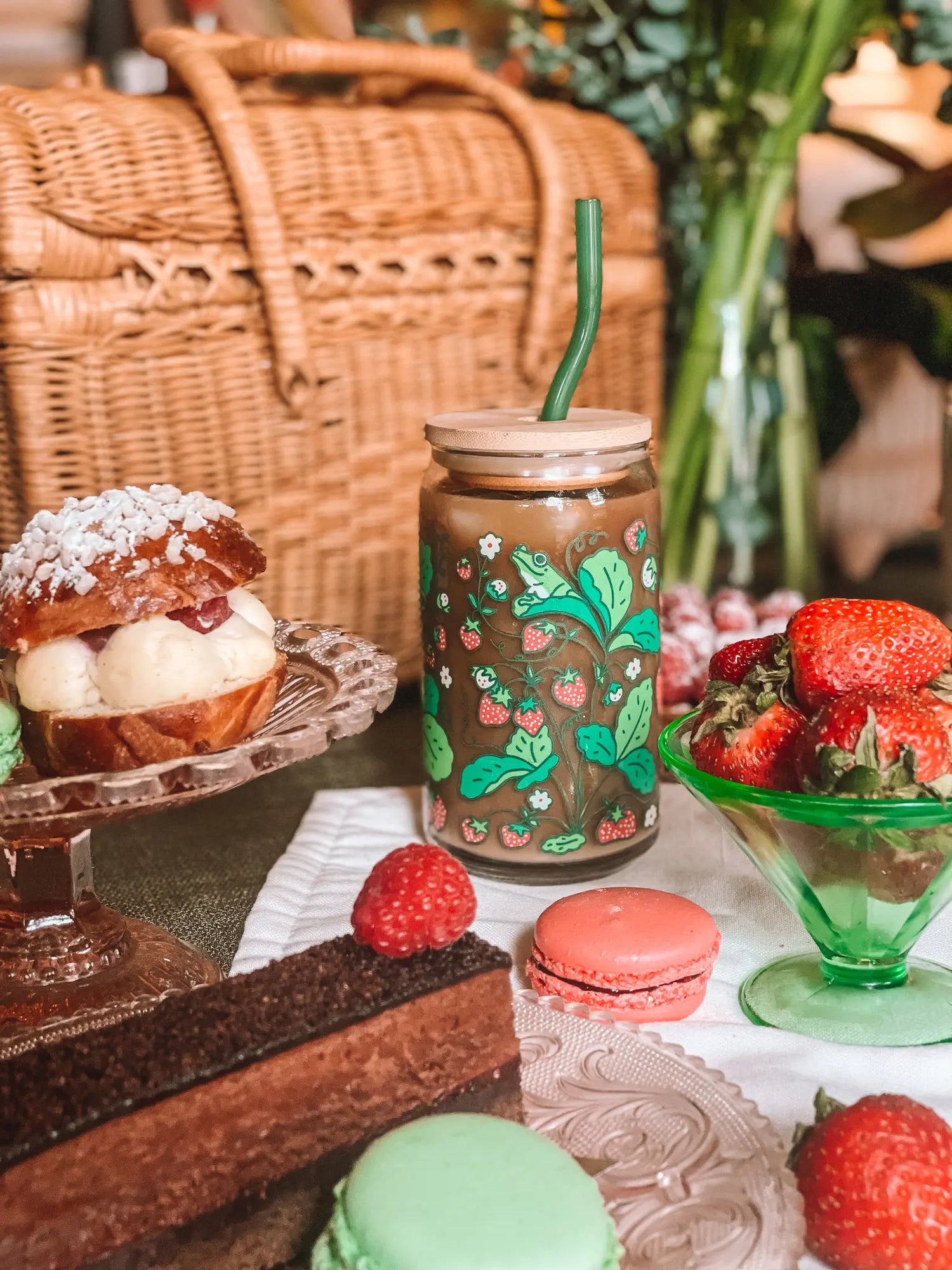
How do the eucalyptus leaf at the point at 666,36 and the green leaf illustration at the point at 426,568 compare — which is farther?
the eucalyptus leaf at the point at 666,36

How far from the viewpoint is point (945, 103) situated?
138 centimetres

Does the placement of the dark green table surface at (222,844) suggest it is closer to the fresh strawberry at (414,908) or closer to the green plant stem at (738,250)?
the fresh strawberry at (414,908)

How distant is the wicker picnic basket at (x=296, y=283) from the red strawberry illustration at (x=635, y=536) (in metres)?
0.40

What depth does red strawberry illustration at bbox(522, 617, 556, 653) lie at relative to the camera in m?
0.88

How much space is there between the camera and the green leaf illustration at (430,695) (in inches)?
37.1

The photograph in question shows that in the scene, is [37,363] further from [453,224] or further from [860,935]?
[860,935]

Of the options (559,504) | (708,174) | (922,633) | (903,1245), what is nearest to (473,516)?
(559,504)

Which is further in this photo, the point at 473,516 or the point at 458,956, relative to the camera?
the point at 473,516

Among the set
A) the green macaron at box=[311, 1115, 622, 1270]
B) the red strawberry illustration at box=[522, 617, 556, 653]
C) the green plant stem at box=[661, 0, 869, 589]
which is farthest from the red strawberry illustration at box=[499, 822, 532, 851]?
the green plant stem at box=[661, 0, 869, 589]

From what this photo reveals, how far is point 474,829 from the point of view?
3.04 feet

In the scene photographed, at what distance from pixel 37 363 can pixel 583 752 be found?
Result: 1.76 feet

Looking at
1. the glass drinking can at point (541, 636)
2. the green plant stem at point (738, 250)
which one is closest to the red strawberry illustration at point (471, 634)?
the glass drinking can at point (541, 636)

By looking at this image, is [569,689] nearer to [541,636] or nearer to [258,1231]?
[541,636]

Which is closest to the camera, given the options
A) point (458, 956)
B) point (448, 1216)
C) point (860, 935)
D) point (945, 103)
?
point (448, 1216)
